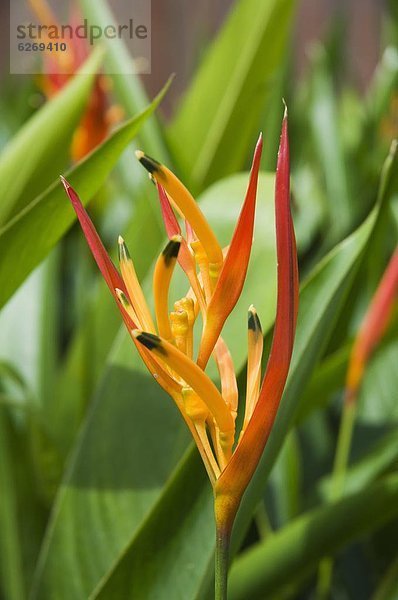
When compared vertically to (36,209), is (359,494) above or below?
below

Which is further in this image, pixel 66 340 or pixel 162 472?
pixel 66 340

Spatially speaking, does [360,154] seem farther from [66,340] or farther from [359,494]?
[359,494]

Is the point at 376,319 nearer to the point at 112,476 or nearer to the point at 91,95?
the point at 112,476

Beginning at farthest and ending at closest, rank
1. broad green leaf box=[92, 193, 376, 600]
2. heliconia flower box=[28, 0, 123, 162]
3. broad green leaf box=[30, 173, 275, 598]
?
heliconia flower box=[28, 0, 123, 162] → broad green leaf box=[30, 173, 275, 598] → broad green leaf box=[92, 193, 376, 600]

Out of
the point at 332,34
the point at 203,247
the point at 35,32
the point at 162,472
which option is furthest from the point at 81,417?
the point at 332,34

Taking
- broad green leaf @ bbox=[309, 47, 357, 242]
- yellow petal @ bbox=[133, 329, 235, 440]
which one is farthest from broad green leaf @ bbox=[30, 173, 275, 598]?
broad green leaf @ bbox=[309, 47, 357, 242]

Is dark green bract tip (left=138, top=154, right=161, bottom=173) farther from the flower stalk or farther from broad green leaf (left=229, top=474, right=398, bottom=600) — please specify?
broad green leaf (left=229, top=474, right=398, bottom=600)

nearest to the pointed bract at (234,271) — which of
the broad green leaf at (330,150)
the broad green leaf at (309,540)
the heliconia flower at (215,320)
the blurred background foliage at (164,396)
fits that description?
the heliconia flower at (215,320)

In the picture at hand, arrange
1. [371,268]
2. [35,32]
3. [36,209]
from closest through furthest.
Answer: [36,209] → [35,32] → [371,268]
